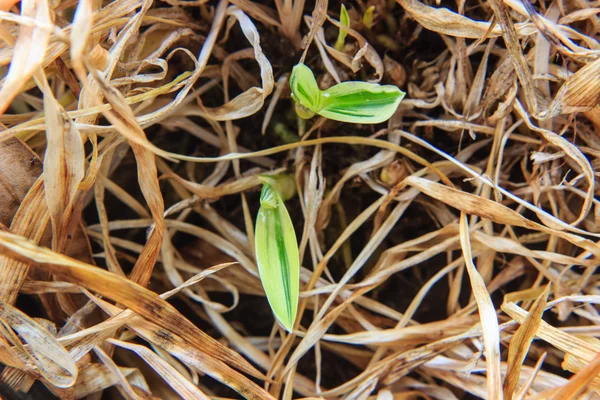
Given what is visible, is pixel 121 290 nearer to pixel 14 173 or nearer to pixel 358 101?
pixel 14 173

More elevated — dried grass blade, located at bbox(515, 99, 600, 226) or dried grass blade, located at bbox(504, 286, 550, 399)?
dried grass blade, located at bbox(515, 99, 600, 226)

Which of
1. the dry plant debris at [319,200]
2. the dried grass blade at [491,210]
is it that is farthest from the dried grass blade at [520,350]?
the dried grass blade at [491,210]

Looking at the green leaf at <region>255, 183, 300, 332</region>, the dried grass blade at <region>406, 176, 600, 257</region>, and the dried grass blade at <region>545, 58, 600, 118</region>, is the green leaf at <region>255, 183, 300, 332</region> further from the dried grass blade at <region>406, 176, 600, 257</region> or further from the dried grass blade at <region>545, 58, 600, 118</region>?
the dried grass blade at <region>545, 58, 600, 118</region>

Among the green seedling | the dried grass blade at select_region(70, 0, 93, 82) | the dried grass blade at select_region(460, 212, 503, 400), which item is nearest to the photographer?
the dried grass blade at select_region(70, 0, 93, 82)

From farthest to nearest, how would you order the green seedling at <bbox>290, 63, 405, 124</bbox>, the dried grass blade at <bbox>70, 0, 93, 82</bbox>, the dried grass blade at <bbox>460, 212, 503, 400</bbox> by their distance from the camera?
the green seedling at <bbox>290, 63, 405, 124</bbox>, the dried grass blade at <bbox>460, 212, 503, 400</bbox>, the dried grass blade at <bbox>70, 0, 93, 82</bbox>

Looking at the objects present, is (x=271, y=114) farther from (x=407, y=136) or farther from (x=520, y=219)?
(x=520, y=219)

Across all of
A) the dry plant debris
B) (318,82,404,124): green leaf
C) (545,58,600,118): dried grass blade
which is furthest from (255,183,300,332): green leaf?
(545,58,600,118): dried grass blade
